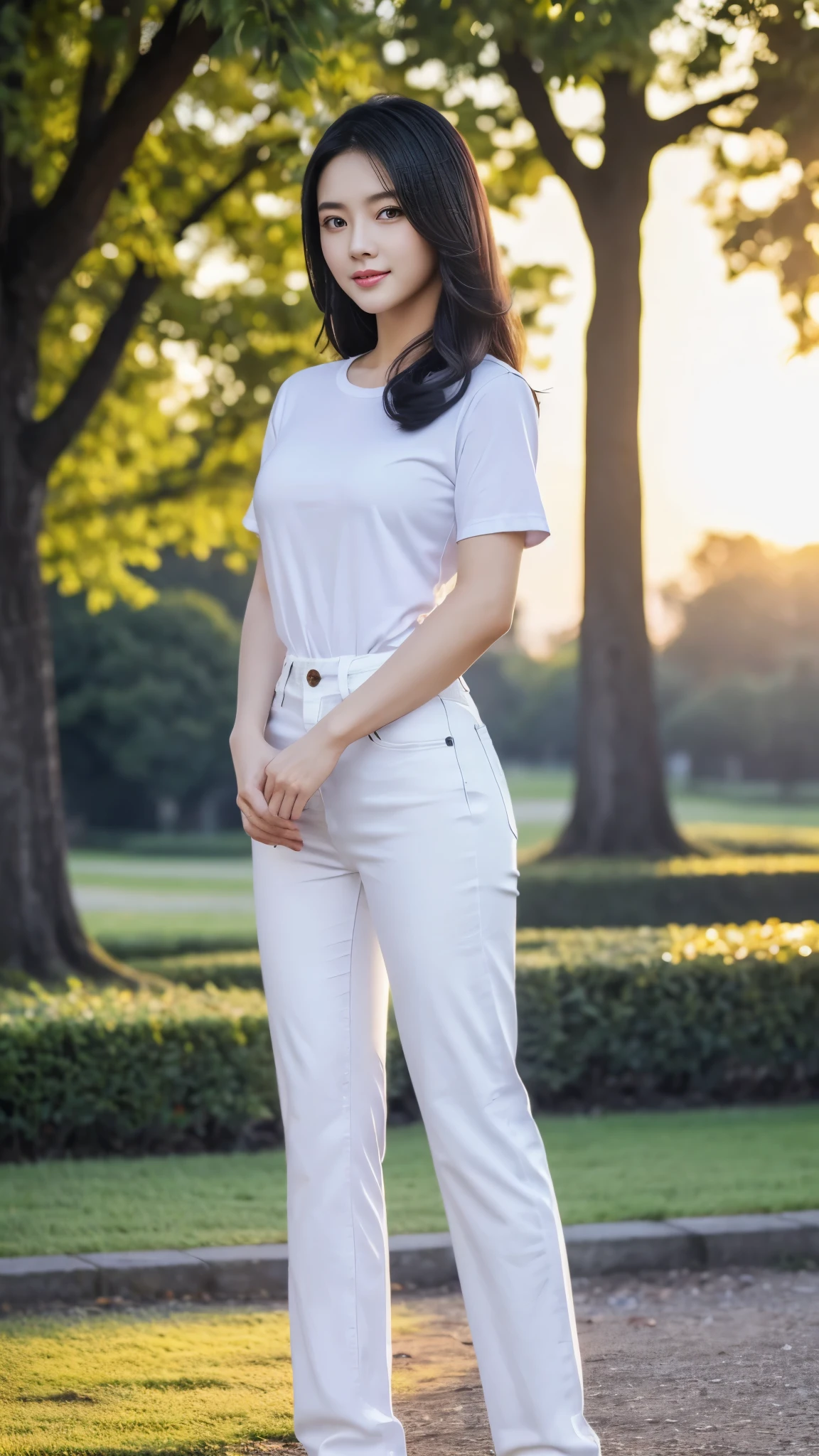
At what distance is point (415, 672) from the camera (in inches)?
92.4

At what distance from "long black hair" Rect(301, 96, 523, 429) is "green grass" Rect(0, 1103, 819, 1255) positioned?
298 cm

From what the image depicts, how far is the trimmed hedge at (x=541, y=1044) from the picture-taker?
Answer: 18.8 feet

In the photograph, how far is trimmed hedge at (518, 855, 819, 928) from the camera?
42.0 ft

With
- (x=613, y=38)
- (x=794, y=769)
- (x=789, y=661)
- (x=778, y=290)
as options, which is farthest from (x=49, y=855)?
(x=789, y=661)

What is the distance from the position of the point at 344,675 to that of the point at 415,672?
0.15 m

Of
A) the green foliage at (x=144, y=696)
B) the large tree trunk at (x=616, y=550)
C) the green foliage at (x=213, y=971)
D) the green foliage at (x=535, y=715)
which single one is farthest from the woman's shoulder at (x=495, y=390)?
the green foliage at (x=535, y=715)

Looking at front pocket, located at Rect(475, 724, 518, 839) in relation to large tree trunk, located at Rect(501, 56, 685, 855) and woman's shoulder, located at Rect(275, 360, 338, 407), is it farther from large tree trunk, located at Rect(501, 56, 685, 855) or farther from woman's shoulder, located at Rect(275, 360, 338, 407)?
large tree trunk, located at Rect(501, 56, 685, 855)

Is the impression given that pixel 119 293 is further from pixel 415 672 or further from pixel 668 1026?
pixel 415 672

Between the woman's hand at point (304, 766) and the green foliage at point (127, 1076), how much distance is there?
354 centimetres

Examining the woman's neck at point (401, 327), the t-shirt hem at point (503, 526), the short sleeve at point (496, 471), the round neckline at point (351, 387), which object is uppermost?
the woman's neck at point (401, 327)

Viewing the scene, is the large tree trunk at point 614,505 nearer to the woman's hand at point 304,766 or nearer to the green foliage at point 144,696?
the woman's hand at point 304,766

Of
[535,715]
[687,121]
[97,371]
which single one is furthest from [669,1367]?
[535,715]

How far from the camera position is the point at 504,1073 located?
7.89 ft

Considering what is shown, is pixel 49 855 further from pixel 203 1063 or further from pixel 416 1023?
pixel 416 1023
